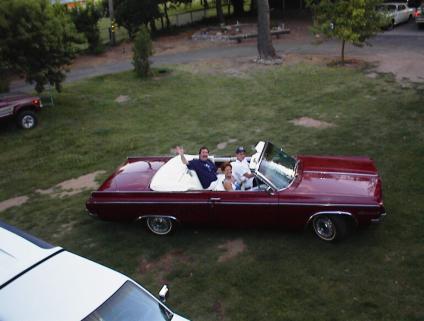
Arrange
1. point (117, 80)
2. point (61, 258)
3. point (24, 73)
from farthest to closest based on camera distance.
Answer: point (117, 80), point (24, 73), point (61, 258)

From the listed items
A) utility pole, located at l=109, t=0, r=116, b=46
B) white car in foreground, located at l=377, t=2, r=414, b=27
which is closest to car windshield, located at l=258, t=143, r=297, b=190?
utility pole, located at l=109, t=0, r=116, b=46

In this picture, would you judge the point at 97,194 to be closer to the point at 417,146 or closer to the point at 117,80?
the point at 417,146

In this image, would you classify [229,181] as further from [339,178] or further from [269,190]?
[339,178]

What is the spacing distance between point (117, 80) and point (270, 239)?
13748 millimetres

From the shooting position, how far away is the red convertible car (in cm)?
761

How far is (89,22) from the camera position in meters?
25.5

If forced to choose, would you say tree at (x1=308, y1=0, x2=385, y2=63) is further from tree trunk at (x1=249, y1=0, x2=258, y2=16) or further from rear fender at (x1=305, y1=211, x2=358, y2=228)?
tree trunk at (x1=249, y1=0, x2=258, y2=16)

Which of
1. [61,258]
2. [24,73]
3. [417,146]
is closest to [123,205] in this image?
[61,258]

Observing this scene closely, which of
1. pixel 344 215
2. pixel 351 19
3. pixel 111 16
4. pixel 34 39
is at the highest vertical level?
pixel 111 16

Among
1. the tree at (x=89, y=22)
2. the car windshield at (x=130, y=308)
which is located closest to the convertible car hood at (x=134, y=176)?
the car windshield at (x=130, y=308)

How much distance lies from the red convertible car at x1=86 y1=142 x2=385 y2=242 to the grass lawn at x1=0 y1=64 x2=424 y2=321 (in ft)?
1.30

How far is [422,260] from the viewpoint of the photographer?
7.29 metres

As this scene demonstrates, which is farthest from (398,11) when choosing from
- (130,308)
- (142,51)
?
(130,308)

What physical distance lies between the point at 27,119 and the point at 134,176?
25.3 feet
